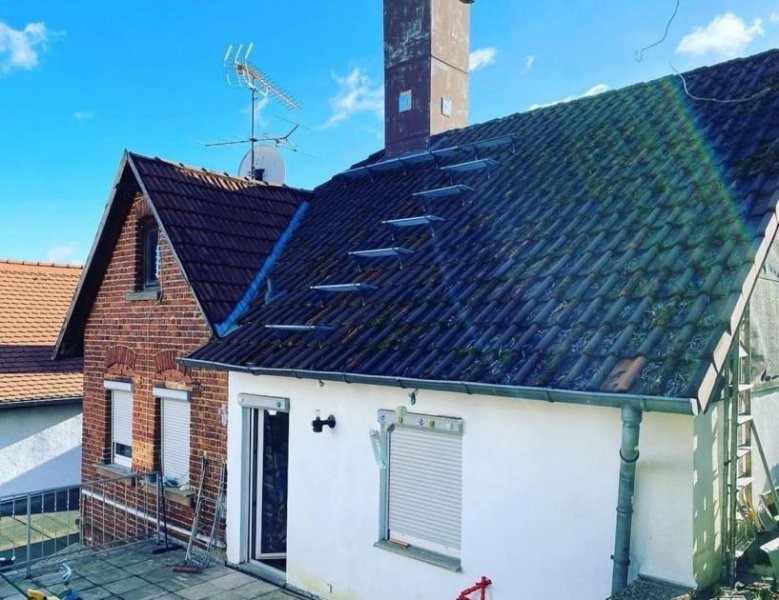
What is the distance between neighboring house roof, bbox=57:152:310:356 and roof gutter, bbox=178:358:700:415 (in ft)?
8.24

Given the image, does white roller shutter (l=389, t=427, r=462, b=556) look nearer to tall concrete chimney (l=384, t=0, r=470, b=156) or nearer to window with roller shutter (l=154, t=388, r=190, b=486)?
window with roller shutter (l=154, t=388, r=190, b=486)

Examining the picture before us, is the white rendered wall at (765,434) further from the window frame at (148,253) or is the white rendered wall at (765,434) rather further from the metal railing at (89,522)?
the window frame at (148,253)

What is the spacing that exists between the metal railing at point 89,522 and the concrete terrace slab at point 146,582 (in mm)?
Result: 540

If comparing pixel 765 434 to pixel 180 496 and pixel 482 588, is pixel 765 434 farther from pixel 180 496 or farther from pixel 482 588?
pixel 180 496

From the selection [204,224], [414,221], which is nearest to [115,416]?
[204,224]

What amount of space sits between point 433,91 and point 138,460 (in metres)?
8.03

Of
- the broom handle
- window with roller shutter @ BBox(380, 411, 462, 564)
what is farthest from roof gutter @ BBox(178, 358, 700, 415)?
the broom handle

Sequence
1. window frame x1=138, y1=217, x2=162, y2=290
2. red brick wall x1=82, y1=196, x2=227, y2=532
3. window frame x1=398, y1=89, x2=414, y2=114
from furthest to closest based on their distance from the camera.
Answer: window frame x1=398, y1=89, x2=414, y2=114
window frame x1=138, y1=217, x2=162, y2=290
red brick wall x1=82, y1=196, x2=227, y2=532

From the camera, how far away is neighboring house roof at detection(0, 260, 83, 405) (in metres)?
14.6

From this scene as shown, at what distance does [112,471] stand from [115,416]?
98cm

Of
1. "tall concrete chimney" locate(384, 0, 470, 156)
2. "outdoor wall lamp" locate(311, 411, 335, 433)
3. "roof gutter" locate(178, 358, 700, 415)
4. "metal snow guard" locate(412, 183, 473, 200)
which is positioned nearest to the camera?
"roof gutter" locate(178, 358, 700, 415)

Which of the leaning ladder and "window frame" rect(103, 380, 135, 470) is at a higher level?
the leaning ladder

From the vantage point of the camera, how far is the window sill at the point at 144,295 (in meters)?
9.60

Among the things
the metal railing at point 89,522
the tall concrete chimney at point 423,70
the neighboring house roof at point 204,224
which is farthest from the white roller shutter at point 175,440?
the tall concrete chimney at point 423,70
